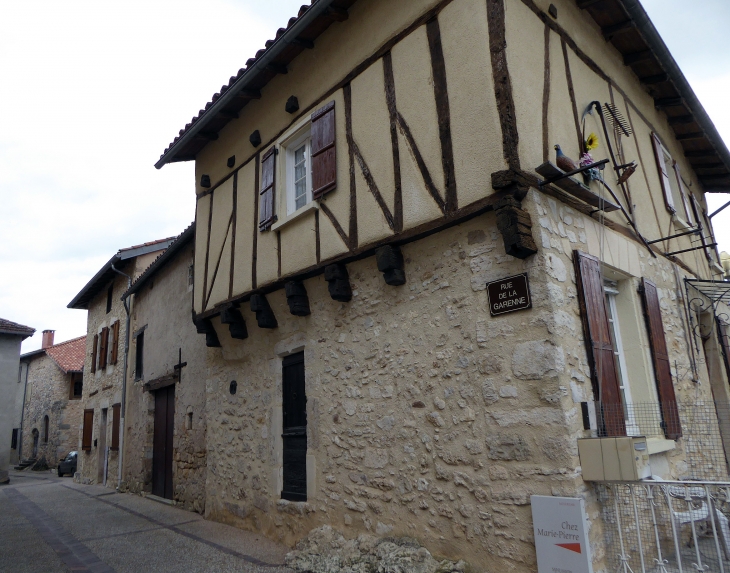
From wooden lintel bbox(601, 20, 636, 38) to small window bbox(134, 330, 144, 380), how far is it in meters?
9.85

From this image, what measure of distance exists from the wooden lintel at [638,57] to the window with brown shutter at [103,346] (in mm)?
13038

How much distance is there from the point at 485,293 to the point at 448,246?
526mm

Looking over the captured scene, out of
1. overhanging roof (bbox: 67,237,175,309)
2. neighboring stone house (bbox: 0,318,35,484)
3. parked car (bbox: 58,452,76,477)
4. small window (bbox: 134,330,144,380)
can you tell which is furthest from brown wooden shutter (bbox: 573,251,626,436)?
parked car (bbox: 58,452,76,477)

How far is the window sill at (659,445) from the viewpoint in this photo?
416 cm

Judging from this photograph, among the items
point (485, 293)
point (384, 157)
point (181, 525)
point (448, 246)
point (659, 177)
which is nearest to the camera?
point (485, 293)

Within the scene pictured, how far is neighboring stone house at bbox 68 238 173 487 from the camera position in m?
12.4

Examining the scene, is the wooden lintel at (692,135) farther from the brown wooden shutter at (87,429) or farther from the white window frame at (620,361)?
the brown wooden shutter at (87,429)

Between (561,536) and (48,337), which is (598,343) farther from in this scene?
(48,337)

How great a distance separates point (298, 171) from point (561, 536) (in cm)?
446

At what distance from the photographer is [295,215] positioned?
5.57m

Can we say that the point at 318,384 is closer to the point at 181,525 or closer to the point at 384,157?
the point at 384,157

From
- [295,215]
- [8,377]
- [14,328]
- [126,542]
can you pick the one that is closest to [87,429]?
[8,377]

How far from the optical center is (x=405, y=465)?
14.1 ft

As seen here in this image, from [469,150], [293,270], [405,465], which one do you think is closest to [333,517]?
[405,465]
